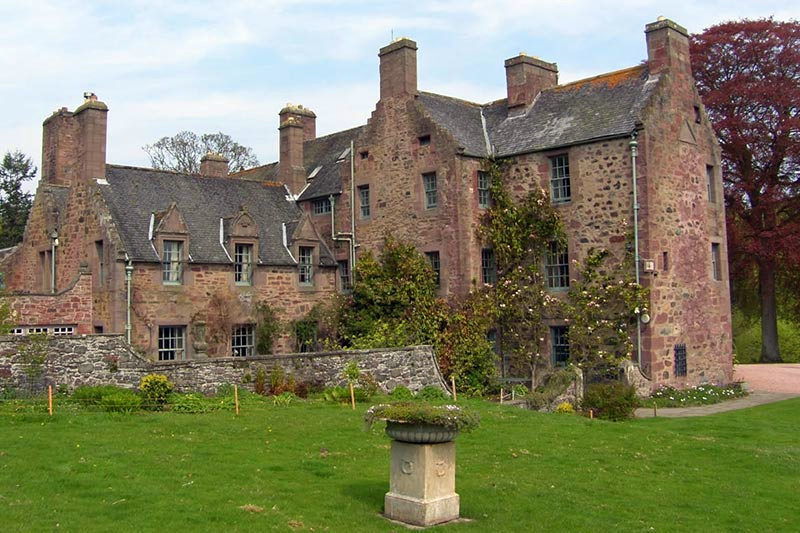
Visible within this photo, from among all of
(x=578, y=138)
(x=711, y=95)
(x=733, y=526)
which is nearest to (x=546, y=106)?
(x=578, y=138)

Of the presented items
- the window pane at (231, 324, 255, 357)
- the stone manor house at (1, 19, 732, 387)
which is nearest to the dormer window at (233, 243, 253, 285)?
the stone manor house at (1, 19, 732, 387)

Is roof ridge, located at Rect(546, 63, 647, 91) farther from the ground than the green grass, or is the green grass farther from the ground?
roof ridge, located at Rect(546, 63, 647, 91)

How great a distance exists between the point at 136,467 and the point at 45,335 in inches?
322

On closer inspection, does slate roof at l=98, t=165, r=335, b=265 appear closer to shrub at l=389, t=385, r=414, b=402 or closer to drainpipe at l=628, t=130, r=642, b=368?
shrub at l=389, t=385, r=414, b=402

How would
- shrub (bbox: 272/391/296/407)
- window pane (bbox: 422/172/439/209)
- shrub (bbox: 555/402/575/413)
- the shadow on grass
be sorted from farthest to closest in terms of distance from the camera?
1. window pane (bbox: 422/172/439/209)
2. shrub (bbox: 555/402/575/413)
3. shrub (bbox: 272/391/296/407)
4. the shadow on grass

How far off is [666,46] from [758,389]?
1306 cm

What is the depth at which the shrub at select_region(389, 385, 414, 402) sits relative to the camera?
21.7 metres

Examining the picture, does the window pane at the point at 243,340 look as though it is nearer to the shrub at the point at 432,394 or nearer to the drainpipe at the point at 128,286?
the drainpipe at the point at 128,286

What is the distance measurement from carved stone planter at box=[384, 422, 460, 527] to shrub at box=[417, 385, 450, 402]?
11070 millimetres

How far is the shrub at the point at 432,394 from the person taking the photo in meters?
22.0

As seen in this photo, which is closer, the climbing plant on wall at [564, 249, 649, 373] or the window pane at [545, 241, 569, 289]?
the climbing plant on wall at [564, 249, 649, 373]

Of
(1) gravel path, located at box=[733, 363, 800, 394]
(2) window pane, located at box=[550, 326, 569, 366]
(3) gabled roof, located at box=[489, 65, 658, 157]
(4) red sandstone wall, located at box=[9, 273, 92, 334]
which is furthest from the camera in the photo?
(1) gravel path, located at box=[733, 363, 800, 394]

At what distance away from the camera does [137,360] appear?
2000 centimetres

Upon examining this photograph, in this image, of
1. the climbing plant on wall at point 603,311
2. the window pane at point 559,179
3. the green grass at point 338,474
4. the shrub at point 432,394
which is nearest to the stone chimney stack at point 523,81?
the window pane at point 559,179
